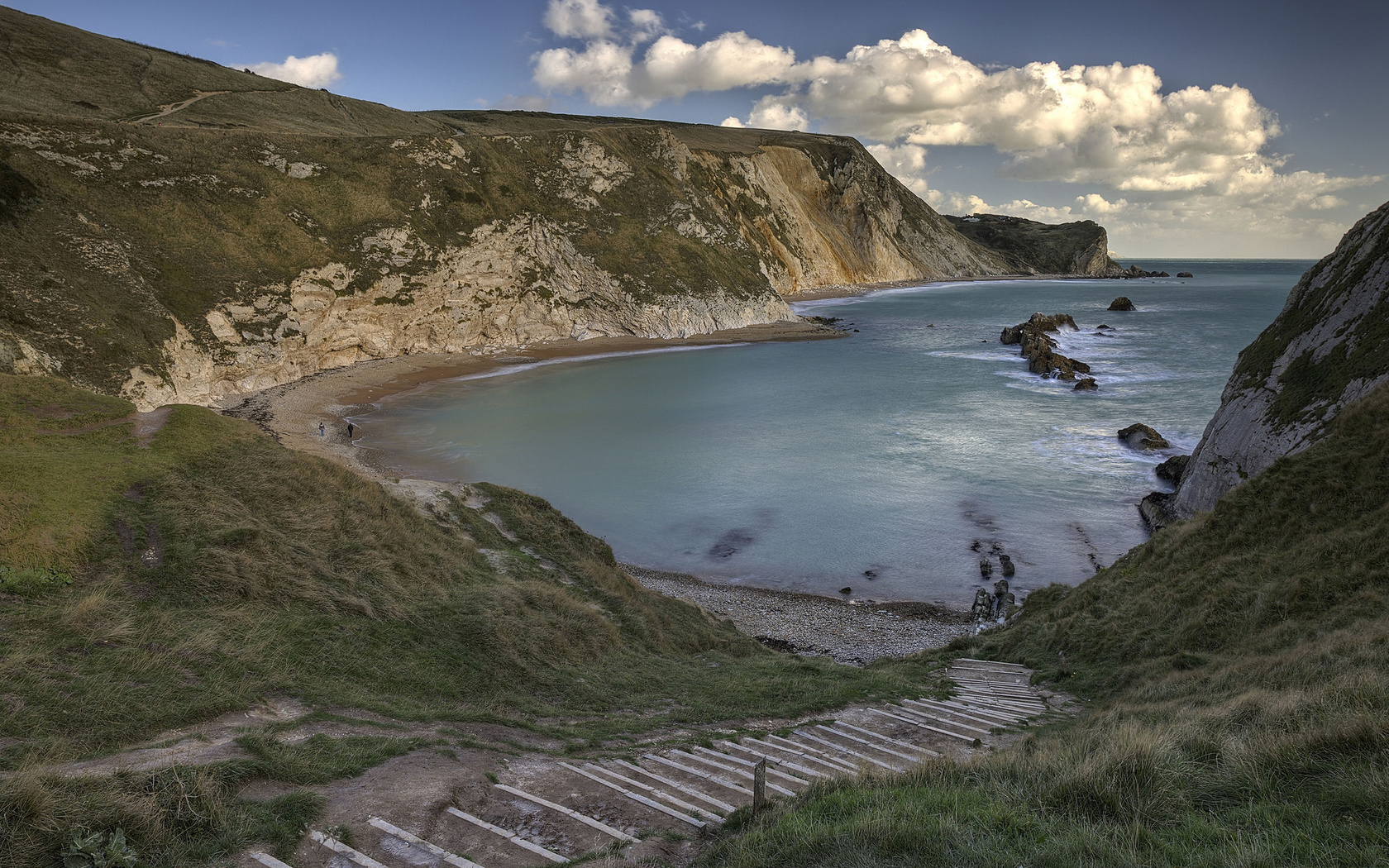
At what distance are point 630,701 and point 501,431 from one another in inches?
1297

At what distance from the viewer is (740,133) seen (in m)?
156

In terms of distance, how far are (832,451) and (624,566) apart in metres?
18.7

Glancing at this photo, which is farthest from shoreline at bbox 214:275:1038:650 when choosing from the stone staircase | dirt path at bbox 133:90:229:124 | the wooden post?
dirt path at bbox 133:90:229:124

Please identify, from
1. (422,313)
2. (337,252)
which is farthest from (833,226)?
(337,252)

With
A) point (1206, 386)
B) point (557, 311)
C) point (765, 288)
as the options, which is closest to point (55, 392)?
point (557, 311)

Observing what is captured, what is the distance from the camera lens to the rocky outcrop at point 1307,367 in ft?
55.8

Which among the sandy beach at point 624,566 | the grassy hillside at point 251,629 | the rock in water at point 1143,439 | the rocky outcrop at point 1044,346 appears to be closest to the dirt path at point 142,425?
the grassy hillside at point 251,629

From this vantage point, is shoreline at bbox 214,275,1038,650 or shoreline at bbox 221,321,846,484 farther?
shoreline at bbox 221,321,846,484

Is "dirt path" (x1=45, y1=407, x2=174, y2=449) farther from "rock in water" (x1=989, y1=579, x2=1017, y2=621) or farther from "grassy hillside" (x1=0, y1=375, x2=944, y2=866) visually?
"rock in water" (x1=989, y1=579, x2=1017, y2=621)

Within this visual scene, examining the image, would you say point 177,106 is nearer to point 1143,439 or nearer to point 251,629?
point 251,629

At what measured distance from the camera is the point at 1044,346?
66.0m

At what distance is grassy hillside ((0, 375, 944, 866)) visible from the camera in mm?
5387

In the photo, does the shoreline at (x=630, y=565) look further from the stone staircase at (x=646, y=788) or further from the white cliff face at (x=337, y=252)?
the stone staircase at (x=646, y=788)

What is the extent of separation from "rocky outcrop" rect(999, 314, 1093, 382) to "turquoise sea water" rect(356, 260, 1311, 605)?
1.62 metres
